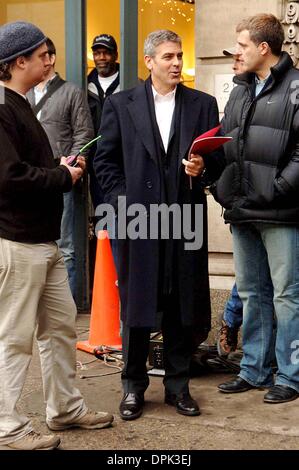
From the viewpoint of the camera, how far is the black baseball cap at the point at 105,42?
7641 mm

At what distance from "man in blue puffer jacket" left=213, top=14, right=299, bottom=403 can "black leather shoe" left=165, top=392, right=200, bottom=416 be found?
41 cm

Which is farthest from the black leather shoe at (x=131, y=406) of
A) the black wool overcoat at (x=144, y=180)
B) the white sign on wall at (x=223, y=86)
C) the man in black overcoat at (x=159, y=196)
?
the white sign on wall at (x=223, y=86)

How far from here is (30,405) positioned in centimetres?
533

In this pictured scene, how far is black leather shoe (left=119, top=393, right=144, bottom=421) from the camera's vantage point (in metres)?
5.07

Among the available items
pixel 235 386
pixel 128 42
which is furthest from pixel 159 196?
pixel 128 42

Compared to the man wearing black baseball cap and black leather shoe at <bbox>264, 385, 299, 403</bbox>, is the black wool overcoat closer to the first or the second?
black leather shoe at <bbox>264, 385, 299, 403</bbox>

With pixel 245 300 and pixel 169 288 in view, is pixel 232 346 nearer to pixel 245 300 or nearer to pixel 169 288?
pixel 245 300

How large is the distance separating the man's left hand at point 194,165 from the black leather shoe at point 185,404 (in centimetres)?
131

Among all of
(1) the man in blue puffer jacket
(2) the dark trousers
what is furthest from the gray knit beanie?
(2) the dark trousers

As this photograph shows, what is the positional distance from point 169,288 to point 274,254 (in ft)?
2.29

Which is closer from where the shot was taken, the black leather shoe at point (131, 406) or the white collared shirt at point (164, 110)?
the black leather shoe at point (131, 406)

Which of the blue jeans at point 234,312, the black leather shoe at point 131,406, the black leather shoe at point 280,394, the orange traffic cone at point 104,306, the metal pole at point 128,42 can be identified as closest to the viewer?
the black leather shoe at point 131,406

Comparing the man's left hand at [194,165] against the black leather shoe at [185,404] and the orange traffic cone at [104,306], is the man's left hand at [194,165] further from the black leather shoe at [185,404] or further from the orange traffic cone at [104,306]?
the orange traffic cone at [104,306]

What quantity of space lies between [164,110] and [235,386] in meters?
1.78
